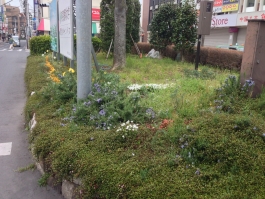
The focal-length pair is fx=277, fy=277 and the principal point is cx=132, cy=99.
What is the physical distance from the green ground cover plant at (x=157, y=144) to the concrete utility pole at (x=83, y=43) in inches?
9.1

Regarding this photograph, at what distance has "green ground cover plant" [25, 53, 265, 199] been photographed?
8.34ft

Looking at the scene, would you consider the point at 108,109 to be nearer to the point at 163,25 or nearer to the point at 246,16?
the point at 163,25

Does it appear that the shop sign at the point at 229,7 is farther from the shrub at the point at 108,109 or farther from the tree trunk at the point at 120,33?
the shrub at the point at 108,109

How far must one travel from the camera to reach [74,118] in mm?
4105

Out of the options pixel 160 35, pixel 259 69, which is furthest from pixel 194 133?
pixel 160 35

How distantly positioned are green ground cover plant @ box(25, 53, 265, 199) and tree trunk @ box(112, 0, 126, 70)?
522cm

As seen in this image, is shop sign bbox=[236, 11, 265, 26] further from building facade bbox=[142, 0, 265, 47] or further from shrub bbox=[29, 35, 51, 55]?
shrub bbox=[29, 35, 51, 55]

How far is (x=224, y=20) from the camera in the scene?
20859mm

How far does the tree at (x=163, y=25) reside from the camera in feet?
45.8

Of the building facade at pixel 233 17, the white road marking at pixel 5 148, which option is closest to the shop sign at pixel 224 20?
the building facade at pixel 233 17

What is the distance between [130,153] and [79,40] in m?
2.13

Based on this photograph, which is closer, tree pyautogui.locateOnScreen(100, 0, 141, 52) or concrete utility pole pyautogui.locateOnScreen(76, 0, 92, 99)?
concrete utility pole pyautogui.locateOnScreen(76, 0, 92, 99)

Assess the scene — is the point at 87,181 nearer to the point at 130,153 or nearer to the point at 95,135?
the point at 130,153

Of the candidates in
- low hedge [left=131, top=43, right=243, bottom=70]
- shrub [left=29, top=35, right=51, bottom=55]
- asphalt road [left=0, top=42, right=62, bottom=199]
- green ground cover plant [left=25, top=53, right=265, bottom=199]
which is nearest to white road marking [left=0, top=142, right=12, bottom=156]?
asphalt road [left=0, top=42, right=62, bottom=199]
